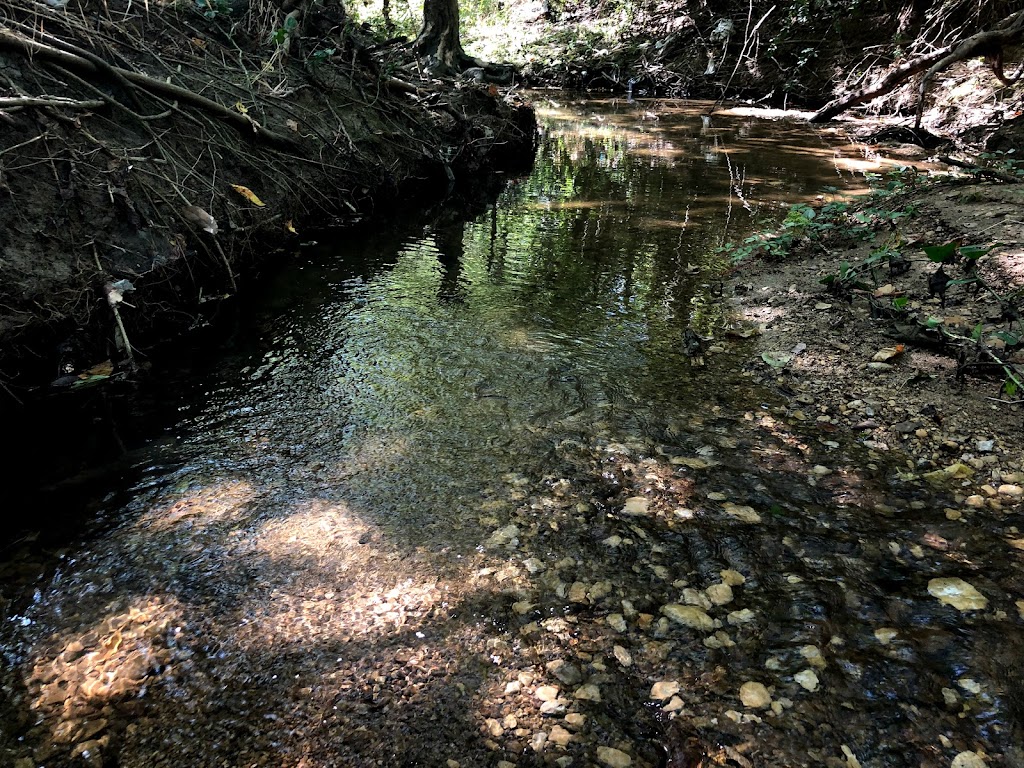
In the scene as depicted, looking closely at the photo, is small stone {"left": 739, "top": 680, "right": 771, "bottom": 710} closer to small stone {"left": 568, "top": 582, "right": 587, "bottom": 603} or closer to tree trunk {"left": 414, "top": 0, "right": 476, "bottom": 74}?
small stone {"left": 568, "top": 582, "right": 587, "bottom": 603}

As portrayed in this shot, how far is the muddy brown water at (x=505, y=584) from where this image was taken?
1.75 m

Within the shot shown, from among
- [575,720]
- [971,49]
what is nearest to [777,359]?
[575,720]

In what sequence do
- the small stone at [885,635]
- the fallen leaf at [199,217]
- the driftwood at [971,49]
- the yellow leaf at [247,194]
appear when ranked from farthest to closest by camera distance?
1. the driftwood at [971,49]
2. the yellow leaf at [247,194]
3. the fallen leaf at [199,217]
4. the small stone at [885,635]

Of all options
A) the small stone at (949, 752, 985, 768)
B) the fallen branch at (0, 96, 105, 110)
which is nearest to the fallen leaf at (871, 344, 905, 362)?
the small stone at (949, 752, 985, 768)

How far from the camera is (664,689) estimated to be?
1.86 meters

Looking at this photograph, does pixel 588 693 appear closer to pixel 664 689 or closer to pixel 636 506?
pixel 664 689

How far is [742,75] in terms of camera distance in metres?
17.5

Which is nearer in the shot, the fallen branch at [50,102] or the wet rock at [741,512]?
the wet rock at [741,512]

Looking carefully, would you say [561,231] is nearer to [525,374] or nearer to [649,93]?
[525,374]

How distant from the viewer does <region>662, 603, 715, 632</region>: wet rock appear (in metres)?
2.07

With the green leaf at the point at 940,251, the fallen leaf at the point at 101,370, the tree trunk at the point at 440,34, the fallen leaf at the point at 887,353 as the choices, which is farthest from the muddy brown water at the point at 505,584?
the tree trunk at the point at 440,34

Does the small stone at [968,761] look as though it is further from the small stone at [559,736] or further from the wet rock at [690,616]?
the small stone at [559,736]

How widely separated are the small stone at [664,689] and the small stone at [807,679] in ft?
1.25

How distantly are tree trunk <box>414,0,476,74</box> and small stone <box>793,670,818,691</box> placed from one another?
42.2 ft
